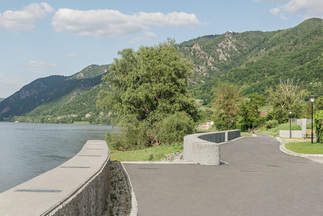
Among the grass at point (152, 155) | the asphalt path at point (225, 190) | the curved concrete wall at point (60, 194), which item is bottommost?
the grass at point (152, 155)

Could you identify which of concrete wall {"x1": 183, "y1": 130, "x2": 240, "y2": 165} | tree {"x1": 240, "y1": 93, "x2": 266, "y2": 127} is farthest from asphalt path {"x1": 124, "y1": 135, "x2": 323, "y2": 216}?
tree {"x1": 240, "y1": 93, "x2": 266, "y2": 127}

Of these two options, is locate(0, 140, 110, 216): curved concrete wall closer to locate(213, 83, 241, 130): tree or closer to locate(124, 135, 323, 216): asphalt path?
locate(124, 135, 323, 216): asphalt path

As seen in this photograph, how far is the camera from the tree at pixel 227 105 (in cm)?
7297

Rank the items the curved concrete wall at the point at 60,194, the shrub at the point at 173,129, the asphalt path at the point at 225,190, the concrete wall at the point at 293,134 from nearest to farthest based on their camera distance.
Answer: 1. the curved concrete wall at the point at 60,194
2. the asphalt path at the point at 225,190
3. the shrub at the point at 173,129
4. the concrete wall at the point at 293,134

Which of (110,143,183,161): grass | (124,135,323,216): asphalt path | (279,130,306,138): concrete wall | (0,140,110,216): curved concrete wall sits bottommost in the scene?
(279,130,306,138): concrete wall

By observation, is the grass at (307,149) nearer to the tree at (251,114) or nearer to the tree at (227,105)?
the tree at (227,105)

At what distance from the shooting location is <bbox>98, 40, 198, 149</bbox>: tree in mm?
37688

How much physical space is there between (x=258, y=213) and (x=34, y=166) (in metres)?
37.0

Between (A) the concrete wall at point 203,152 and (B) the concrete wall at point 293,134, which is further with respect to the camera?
(B) the concrete wall at point 293,134

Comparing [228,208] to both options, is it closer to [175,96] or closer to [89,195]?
[89,195]

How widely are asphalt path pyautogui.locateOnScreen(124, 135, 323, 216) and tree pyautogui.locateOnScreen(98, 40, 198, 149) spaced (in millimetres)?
22278

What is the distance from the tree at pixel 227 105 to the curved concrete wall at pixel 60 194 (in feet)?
220

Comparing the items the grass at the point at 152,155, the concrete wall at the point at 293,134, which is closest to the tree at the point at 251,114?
the concrete wall at the point at 293,134

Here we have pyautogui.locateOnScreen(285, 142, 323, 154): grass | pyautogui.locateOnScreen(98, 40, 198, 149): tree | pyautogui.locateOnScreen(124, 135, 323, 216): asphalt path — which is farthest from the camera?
pyautogui.locateOnScreen(98, 40, 198, 149): tree
